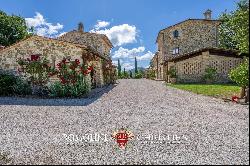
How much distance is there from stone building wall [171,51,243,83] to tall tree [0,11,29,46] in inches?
968

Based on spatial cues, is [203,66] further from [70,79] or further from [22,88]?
[22,88]

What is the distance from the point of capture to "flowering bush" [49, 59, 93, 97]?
17469 mm

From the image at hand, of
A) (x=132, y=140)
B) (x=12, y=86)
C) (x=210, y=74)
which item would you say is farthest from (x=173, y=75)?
(x=132, y=140)

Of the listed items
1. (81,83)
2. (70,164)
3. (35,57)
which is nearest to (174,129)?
(70,164)

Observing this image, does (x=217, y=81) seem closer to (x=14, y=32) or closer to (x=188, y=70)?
(x=188, y=70)

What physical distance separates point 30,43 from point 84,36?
75.2 ft

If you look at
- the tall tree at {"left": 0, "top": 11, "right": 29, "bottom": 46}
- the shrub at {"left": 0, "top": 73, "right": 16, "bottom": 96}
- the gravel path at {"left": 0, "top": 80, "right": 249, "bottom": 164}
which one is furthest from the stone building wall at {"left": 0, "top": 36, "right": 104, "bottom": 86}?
the tall tree at {"left": 0, "top": 11, "right": 29, "bottom": 46}

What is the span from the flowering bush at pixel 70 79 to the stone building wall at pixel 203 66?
14.9m

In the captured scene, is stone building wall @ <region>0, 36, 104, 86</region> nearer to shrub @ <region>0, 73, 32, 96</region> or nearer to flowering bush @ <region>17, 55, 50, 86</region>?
flowering bush @ <region>17, 55, 50, 86</region>

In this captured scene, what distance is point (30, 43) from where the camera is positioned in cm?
1912

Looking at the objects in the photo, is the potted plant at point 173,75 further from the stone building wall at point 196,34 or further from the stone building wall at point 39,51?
the stone building wall at point 39,51

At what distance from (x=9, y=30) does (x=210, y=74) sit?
2898 cm

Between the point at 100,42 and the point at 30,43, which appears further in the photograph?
the point at 100,42

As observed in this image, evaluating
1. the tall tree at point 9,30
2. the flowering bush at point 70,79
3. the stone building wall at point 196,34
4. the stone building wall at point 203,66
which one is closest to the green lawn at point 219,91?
the flowering bush at point 70,79
